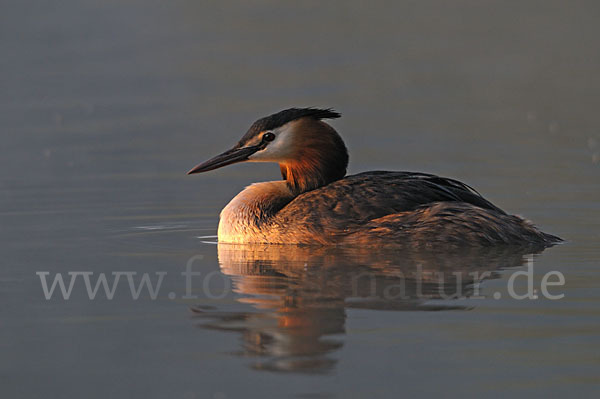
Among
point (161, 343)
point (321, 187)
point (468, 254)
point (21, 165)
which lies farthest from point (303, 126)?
point (21, 165)

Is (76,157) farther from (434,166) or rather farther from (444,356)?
(444,356)

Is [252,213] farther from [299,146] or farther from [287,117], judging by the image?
[287,117]

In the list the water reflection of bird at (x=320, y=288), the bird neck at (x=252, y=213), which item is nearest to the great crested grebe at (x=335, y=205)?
the bird neck at (x=252, y=213)

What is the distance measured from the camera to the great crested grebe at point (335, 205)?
8.49m

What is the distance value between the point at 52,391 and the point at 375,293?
2.36m

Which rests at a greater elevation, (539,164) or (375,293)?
(539,164)

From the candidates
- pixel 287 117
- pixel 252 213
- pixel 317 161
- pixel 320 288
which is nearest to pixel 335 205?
pixel 317 161

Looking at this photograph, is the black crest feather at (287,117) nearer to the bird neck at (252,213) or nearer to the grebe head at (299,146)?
the grebe head at (299,146)

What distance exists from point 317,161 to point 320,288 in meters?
2.27

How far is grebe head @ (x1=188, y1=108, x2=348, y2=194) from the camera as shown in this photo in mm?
9023

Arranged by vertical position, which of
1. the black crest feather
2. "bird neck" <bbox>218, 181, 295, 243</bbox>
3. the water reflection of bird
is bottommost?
the water reflection of bird

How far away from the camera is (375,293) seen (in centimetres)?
681

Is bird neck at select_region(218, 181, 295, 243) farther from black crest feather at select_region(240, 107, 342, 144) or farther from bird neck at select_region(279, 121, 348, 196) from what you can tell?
black crest feather at select_region(240, 107, 342, 144)

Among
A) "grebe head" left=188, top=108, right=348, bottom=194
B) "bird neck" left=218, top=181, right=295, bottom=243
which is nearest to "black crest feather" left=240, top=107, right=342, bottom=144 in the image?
"grebe head" left=188, top=108, right=348, bottom=194
